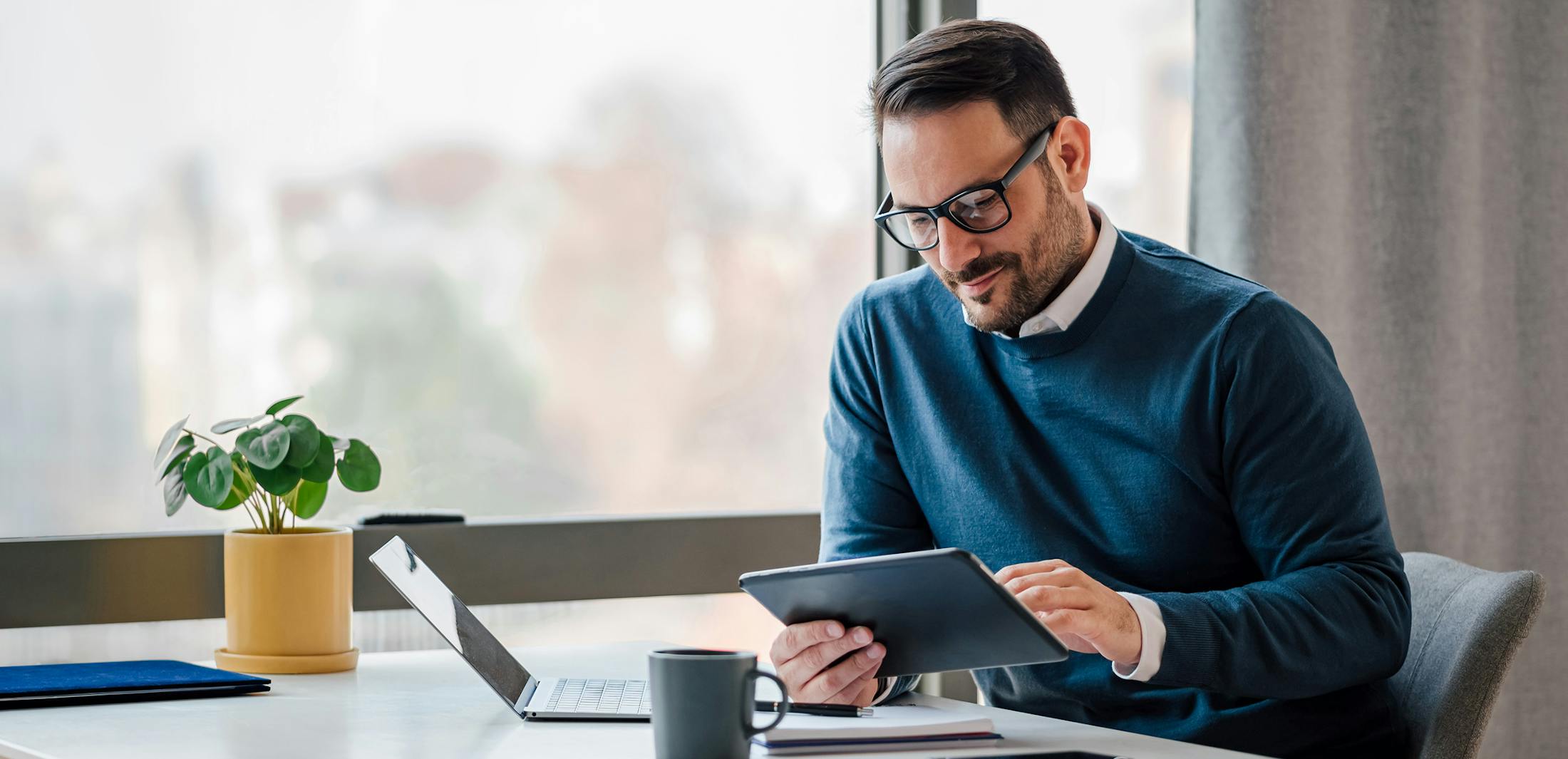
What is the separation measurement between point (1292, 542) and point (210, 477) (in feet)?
A: 3.78

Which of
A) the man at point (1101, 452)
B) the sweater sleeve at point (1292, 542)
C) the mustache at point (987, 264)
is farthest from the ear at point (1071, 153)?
the sweater sleeve at point (1292, 542)

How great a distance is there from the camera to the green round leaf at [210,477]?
1.62 meters

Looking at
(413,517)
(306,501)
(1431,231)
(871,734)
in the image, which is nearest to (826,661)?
(871,734)

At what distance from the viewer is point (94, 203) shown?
1.85m

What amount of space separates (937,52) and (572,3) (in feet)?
2.33

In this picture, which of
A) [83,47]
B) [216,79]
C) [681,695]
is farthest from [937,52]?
[83,47]

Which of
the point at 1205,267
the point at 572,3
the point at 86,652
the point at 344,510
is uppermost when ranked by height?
the point at 572,3

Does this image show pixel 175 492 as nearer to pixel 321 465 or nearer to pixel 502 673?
pixel 321 465

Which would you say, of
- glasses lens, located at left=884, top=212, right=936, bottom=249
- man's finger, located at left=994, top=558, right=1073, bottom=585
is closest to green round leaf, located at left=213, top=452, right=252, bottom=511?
glasses lens, located at left=884, top=212, right=936, bottom=249

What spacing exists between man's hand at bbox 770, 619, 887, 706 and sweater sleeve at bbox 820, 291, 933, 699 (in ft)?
1.19

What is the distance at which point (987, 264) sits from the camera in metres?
1.59

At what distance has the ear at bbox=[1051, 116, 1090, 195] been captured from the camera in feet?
5.26

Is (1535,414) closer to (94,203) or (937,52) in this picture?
(937,52)

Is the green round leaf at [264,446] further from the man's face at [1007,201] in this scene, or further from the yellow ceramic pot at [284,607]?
the man's face at [1007,201]
